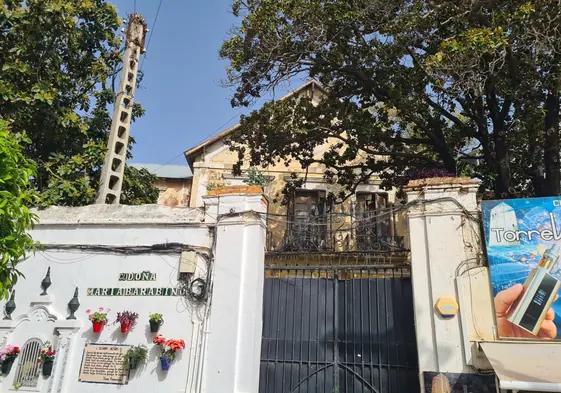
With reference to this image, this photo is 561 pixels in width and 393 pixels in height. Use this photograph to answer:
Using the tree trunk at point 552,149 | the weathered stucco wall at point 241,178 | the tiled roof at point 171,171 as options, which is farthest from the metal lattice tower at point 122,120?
the tree trunk at point 552,149

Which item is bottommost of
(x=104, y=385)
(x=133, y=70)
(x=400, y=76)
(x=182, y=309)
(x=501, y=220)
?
(x=104, y=385)

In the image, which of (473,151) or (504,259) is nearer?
(504,259)

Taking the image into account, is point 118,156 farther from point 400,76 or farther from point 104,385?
point 400,76

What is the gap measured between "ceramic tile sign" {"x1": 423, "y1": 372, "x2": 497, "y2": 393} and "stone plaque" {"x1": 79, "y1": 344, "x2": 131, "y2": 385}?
4.23 metres

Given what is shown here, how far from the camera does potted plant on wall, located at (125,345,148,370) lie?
6.25 metres

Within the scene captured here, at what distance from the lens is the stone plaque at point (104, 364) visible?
20.8ft

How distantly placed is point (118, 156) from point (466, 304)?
26.8ft

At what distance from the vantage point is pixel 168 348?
626 cm

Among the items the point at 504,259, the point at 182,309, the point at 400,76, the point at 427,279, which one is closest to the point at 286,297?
the point at 182,309

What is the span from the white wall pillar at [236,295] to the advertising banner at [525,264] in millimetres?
3280

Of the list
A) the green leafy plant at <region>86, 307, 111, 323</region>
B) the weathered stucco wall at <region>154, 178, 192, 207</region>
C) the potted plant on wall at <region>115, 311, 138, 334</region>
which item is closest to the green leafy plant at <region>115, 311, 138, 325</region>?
the potted plant on wall at <region>115, 311, 138, 334</region>

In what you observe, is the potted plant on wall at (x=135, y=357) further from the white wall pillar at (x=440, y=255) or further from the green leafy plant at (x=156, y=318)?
the white wall pillar at (x=440, y=255)

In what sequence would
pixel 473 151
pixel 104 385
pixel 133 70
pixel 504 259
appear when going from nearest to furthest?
pixel 504 259 < pixel 104 385 < pixel 133 70 < pixel 473 151

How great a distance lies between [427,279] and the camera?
6047mm
